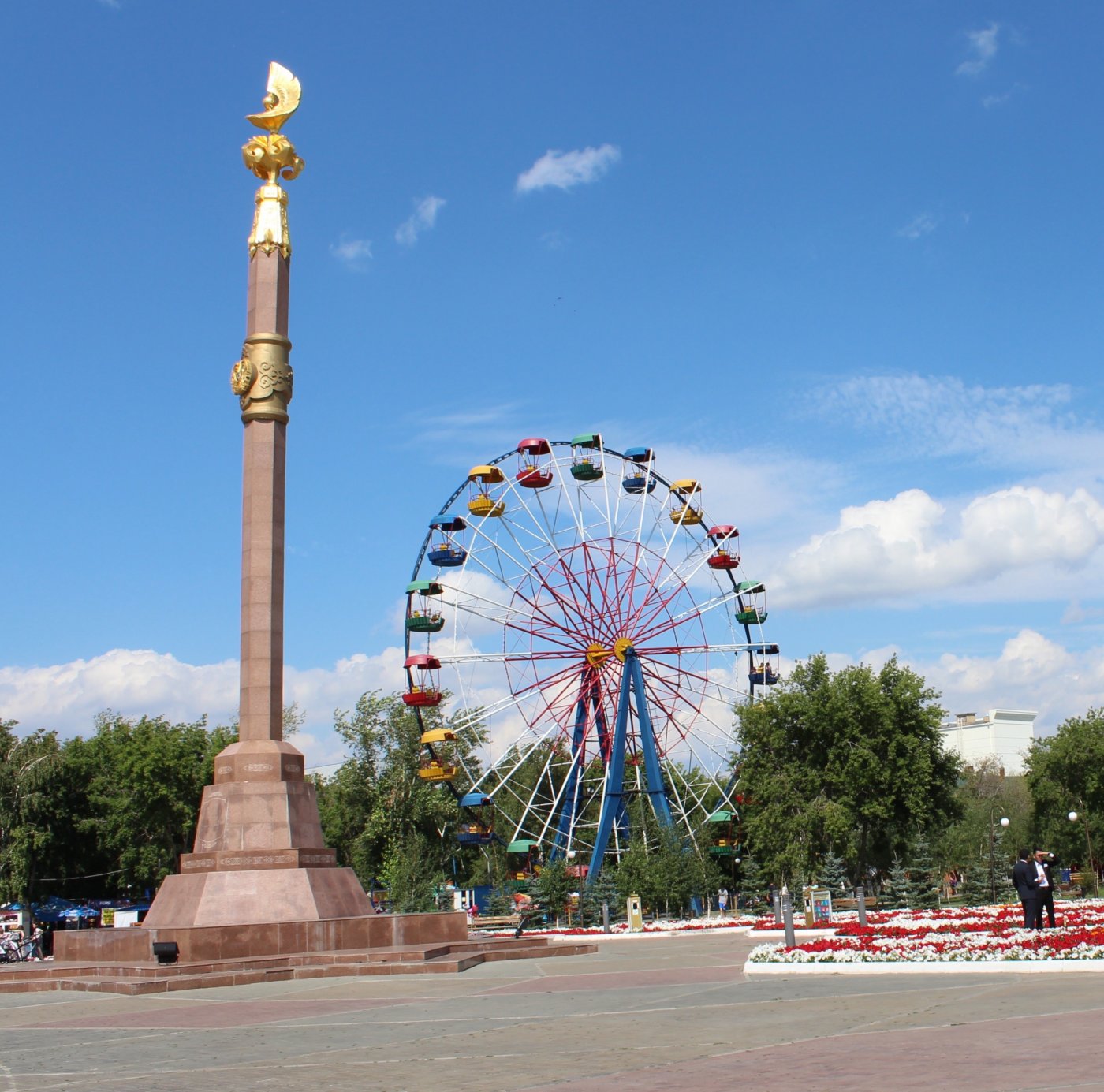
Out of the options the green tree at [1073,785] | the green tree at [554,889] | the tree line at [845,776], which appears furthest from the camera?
the green tree at [1073,785]

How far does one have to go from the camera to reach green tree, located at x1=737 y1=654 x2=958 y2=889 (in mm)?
48281

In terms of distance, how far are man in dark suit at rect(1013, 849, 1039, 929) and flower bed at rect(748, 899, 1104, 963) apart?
0.34 m

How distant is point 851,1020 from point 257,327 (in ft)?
76.9

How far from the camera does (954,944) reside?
1944 cm

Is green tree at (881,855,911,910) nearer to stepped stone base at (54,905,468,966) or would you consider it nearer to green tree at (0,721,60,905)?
stepped stone base at (54,905,468,966)

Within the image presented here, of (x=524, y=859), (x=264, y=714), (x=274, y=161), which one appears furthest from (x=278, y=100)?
(x=524, y=859)

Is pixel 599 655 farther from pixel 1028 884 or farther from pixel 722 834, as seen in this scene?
pixel 1028 884

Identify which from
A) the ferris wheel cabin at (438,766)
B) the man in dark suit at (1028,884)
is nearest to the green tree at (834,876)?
the ferris wheel cabin at (438,766)

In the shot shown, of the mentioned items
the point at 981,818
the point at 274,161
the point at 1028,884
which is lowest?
the point at 1028,884

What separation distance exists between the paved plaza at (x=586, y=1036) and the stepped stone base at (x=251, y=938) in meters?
3.78

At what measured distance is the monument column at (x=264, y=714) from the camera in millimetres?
26797

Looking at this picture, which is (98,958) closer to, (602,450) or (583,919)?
(583,919)

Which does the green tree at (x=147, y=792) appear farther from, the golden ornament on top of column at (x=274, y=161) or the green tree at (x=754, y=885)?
the golden ornament on top of column at (x=274, y=161)

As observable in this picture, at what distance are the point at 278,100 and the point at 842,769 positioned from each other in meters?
30.7
